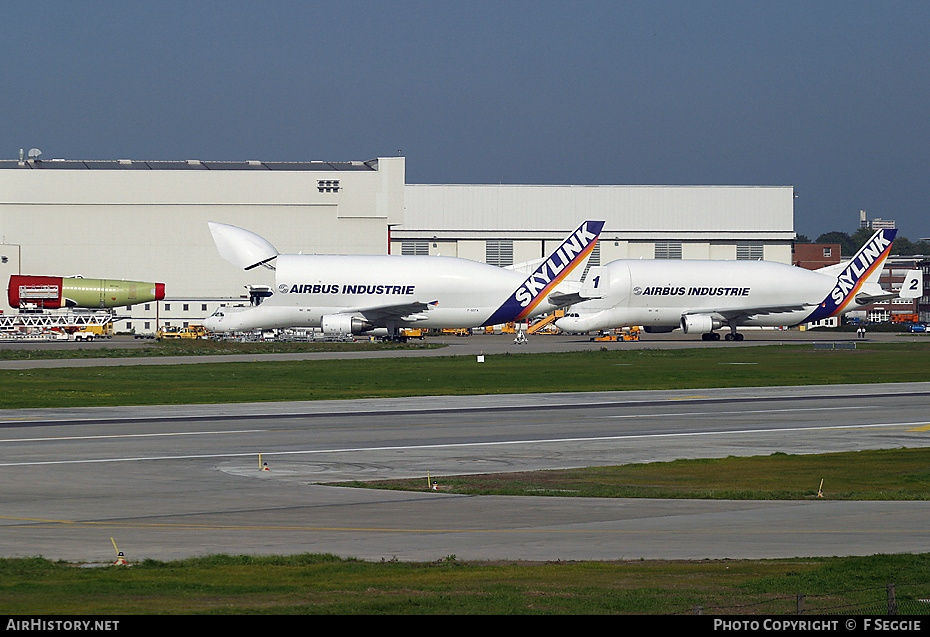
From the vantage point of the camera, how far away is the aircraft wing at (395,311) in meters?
86.8

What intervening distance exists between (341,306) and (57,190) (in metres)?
40.6

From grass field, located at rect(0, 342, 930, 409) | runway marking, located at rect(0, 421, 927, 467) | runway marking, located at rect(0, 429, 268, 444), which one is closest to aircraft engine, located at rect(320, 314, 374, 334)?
grass field, located at rect(0, 342, 930, 409)

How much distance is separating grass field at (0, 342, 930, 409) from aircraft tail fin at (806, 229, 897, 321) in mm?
26165

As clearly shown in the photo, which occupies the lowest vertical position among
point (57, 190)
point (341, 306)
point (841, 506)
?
point (841, 506)

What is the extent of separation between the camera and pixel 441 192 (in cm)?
13200

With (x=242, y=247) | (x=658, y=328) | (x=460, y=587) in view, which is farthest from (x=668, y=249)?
(x=460, y=587)

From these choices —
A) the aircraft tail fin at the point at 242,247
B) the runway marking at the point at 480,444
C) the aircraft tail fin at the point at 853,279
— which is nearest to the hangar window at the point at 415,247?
the aircraft tail fin at the point at 242,247

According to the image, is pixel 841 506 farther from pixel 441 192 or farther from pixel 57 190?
pixel 441 192

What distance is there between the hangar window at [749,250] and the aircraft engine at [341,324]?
61033mm

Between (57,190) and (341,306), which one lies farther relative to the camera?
(57,190)

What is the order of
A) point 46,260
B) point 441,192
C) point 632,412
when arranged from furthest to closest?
point 441,192 → point 46,260 → point 632,412

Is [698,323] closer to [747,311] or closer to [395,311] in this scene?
[747,311]
